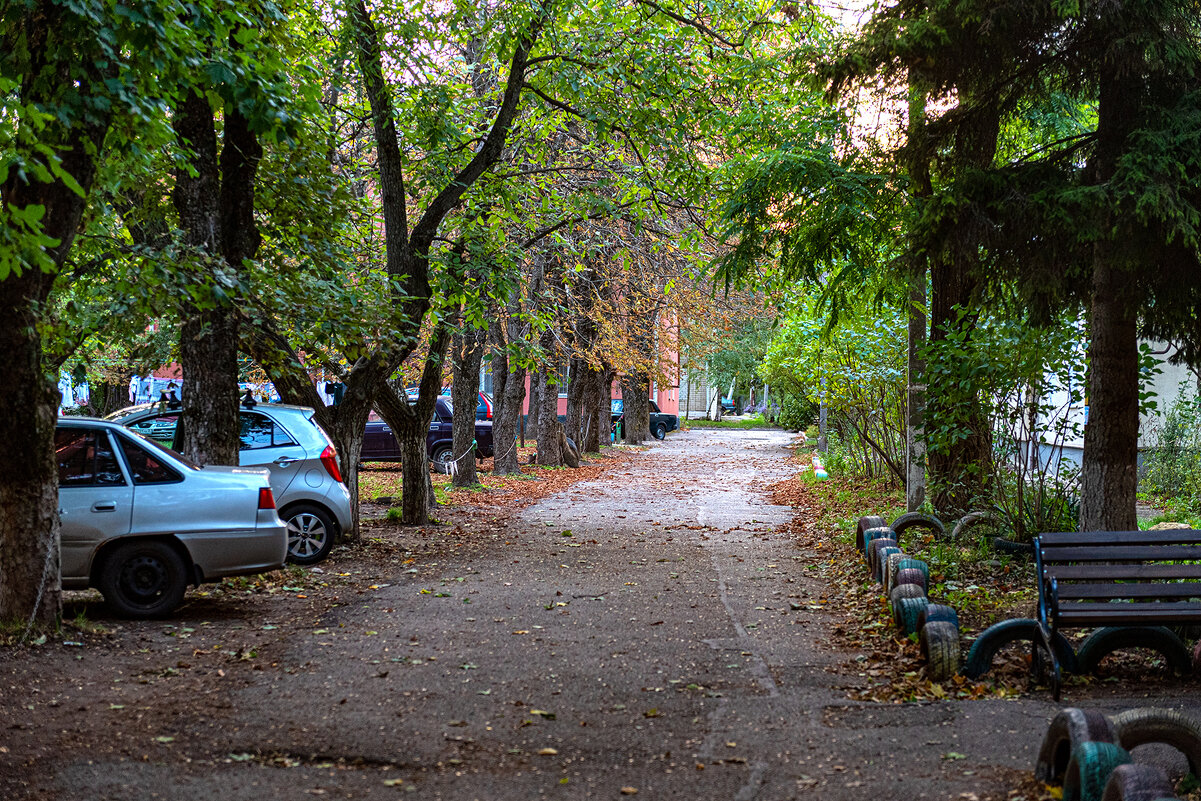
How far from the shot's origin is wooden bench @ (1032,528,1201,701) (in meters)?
6.00

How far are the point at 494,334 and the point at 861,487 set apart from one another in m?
7.74

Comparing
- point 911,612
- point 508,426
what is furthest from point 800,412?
point 911,612

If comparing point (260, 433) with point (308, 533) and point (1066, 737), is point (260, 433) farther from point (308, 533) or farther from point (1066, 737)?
point (1066, 737)

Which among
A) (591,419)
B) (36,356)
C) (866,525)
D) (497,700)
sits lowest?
(497,700)

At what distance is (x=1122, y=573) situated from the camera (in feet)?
20.8

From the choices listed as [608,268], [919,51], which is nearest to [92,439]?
[919,51]

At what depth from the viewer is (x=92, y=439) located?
8.49m

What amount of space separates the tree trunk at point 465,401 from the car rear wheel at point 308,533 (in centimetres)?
831

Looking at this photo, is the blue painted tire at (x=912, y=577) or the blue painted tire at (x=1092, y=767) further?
the blue painted tire at (x=912, y=577)

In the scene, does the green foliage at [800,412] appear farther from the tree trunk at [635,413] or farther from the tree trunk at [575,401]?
the tree trunk at [575,401]

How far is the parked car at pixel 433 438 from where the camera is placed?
24.0 meters

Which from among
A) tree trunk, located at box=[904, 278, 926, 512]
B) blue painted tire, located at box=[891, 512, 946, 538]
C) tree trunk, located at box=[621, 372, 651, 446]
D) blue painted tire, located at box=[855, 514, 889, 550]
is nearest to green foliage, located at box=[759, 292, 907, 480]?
tree trunk, located at box=[904, 278, 926, 512]

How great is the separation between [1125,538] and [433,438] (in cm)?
1953

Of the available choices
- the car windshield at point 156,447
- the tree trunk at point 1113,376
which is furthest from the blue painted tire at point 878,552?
the car windshield at point 156,447
